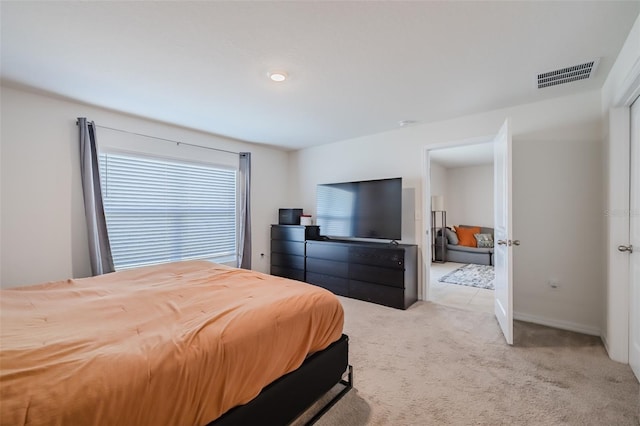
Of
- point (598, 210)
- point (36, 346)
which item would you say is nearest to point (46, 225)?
point (36, 346)

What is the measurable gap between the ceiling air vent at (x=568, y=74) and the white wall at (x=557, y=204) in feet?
1.51

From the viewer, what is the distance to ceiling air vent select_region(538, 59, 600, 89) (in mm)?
2229

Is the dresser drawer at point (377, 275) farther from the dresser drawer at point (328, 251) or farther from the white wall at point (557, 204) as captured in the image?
the white wall at point (557, 204)

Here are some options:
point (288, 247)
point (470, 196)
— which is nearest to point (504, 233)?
point (288, 247)

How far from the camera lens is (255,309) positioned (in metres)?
1.46

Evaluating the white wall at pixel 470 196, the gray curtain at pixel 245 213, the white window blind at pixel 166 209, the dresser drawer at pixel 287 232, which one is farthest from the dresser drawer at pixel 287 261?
the white wall at pixel 470 196

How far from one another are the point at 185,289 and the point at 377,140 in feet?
10.8

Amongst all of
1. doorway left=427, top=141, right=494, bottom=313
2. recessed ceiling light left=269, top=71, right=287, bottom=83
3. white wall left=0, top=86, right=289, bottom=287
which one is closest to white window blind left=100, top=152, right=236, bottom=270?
white wall left=0, top=86, right=289, bottom=287

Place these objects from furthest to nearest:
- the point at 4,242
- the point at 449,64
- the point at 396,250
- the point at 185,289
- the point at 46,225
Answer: the point at 396,250 → the point at 46,225 → the point at 4,242 → the point at 449,64 → the point at 185,289

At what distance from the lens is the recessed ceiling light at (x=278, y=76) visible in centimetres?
231

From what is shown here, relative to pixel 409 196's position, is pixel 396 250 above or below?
below

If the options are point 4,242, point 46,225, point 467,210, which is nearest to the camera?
point 4,242

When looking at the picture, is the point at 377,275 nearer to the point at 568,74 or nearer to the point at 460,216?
the point at 568,74

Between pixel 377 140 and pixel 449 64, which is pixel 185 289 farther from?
pixel 377 140
